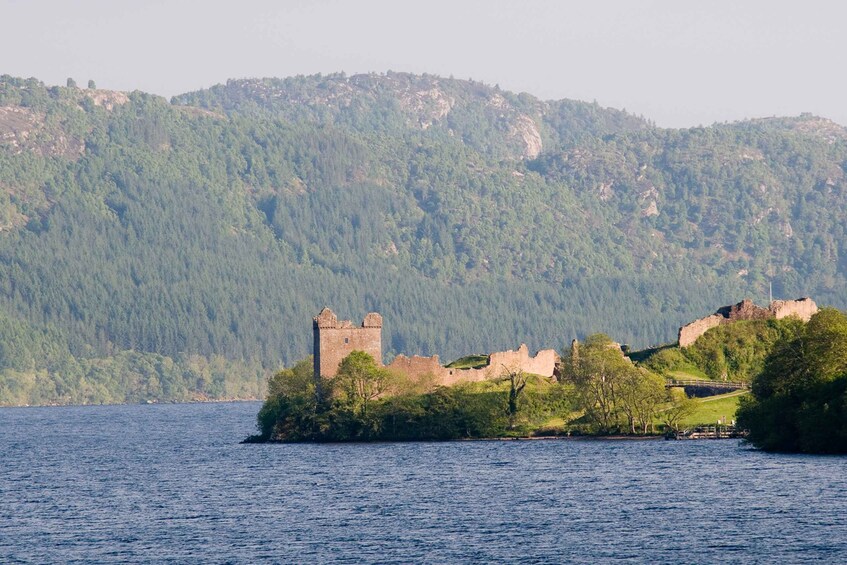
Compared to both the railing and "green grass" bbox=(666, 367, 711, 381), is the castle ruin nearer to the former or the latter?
the railing

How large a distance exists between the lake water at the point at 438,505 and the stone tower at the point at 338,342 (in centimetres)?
754

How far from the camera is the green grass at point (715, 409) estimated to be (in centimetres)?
14188

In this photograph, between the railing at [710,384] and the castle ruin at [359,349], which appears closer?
the castle ruin at [359,349]

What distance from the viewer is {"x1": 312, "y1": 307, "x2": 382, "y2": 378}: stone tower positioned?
477 feet

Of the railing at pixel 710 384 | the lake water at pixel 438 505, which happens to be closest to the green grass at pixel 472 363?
the railing at pixel 710 384

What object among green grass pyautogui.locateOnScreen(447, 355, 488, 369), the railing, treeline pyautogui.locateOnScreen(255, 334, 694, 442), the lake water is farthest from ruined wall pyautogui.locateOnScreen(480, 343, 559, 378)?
the lake water

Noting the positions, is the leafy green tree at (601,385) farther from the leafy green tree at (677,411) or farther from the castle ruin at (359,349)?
the castle ruin at (359,349)

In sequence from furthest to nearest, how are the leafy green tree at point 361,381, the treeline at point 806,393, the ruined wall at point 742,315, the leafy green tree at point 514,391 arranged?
the ruined wall at point 742,315 → the leafy green tree at point 514,391 → the leafy green tree at point 361,381 → the treeline at point 806,393

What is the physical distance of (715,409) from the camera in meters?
146

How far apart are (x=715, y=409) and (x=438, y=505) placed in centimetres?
5084

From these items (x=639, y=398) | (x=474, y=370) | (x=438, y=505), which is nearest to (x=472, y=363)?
(x=474, y=370)

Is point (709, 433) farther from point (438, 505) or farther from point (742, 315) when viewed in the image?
point (438, 505)

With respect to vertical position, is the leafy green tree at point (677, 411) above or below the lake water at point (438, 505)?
above

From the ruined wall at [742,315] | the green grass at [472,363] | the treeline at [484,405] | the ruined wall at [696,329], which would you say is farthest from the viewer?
the ruined wall at [742,315]
